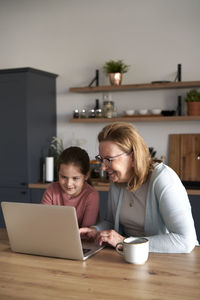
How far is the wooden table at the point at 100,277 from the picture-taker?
1402 mm

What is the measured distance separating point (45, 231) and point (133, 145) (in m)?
0.56

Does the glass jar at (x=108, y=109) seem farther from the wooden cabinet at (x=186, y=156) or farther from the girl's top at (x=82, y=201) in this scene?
the girl's top at (x=82, y=201)

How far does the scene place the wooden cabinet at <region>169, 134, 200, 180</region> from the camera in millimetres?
4066

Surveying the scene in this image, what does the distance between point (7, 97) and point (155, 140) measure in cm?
149

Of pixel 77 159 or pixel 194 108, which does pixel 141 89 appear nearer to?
pixel 194 108

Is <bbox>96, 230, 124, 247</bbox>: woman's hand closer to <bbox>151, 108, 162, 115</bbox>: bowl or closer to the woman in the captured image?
the woman

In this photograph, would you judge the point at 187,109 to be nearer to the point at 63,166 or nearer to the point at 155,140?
the point at 155,140

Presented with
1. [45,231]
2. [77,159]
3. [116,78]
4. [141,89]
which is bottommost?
[45,231]

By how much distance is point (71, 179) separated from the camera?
7.41 feet

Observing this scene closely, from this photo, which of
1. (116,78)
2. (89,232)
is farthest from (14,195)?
(89,232)

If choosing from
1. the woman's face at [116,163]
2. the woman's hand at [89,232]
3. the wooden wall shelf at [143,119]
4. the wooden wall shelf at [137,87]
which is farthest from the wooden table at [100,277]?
the wooden wall shelf at [137,87]

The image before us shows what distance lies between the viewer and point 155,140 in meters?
4.27

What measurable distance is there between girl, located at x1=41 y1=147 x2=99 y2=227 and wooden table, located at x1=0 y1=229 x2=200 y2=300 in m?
0.41

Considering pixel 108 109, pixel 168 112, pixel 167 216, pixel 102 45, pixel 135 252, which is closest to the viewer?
pixel 135 252
